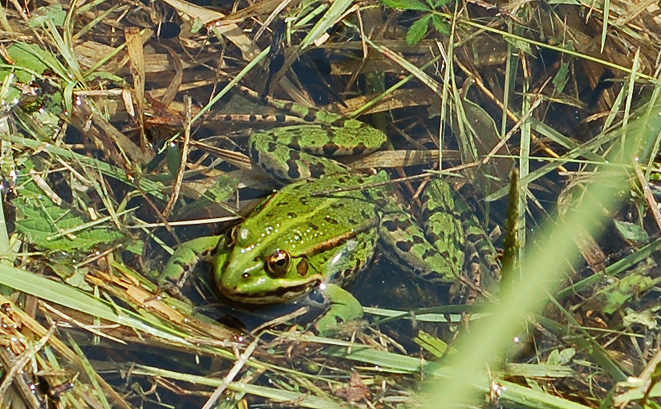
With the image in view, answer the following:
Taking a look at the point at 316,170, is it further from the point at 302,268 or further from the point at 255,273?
the point at 255,273

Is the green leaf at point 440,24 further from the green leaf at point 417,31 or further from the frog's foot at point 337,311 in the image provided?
the frog's foot at point 337,311

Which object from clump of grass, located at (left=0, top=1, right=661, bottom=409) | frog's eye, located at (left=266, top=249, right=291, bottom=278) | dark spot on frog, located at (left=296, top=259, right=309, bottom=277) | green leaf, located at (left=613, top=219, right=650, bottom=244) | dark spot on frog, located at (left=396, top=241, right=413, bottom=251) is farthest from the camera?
dark spot on frog, located at (left=396, top=241, right=413, bottom=251)

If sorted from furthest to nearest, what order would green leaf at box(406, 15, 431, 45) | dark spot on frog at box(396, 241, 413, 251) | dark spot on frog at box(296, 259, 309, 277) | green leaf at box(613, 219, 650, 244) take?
green leaf at box(406, 15, 431, 45) < dark spot on frog at box(396, 241, 413, 251) < green leaf at box(613, 219, 650, 244) < dark spot on frog at box(296, 259, 309, 277)

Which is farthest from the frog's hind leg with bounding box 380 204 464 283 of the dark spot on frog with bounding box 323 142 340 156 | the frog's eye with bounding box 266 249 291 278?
the frog's eye with bounding box 266 249 291 278

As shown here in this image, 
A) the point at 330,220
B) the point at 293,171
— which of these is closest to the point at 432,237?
the point at 330,220

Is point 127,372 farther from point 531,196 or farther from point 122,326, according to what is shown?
point 531,196

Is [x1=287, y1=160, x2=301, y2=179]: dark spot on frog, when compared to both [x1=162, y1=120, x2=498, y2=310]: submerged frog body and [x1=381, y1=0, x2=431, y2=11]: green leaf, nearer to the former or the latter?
[x1=162, y1=120, x2=498, y2=310]: submerged frog body

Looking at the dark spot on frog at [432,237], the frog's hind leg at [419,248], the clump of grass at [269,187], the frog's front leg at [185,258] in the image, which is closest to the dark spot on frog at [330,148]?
the clump of grass at [269,187]
